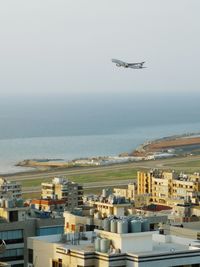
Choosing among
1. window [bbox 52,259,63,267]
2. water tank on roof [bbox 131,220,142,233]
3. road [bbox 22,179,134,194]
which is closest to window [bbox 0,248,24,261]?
window [bbox 52,259,63,267]

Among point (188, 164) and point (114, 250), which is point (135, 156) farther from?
point (114, 250)

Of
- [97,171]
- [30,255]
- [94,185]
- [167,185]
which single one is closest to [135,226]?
[30,255]

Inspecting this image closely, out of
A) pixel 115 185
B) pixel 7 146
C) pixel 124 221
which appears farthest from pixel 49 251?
pixel 7 146

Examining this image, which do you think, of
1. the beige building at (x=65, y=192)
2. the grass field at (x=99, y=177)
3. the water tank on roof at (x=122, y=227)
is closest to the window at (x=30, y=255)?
the water tank on roof at (x=122, y=227)

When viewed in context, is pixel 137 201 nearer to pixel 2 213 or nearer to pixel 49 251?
pixel 2 213

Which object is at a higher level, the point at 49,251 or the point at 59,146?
the point at 59,146

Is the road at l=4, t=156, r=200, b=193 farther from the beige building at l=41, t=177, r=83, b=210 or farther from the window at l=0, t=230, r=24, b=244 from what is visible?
the window at l=0, t=230, r=24, b=244

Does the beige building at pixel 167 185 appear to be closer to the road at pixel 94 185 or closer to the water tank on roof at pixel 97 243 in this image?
the road at pixel 94 185
